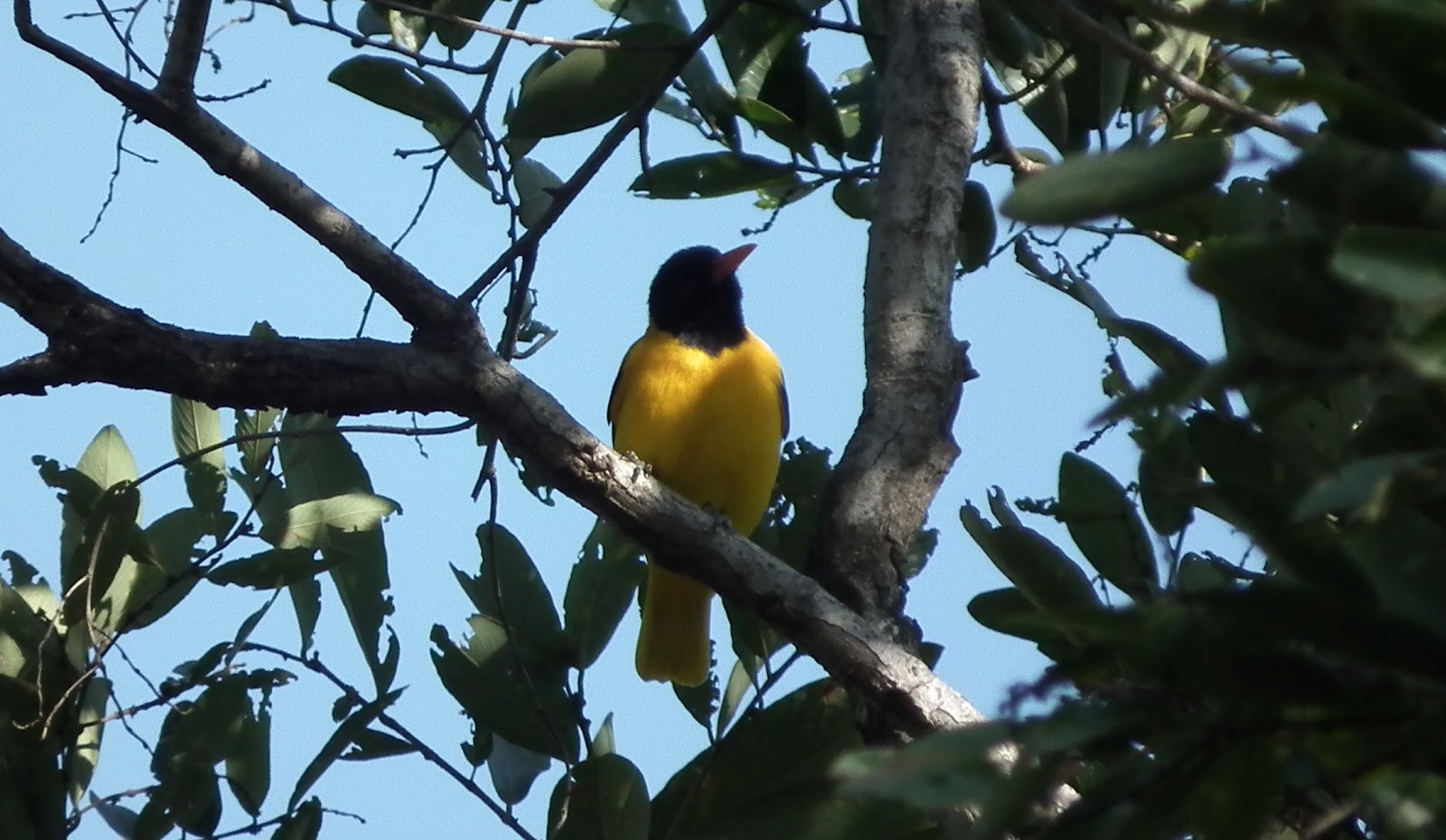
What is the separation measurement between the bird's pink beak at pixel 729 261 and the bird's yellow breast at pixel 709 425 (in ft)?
1.61

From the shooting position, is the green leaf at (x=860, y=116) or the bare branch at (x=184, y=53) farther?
the green leaf at (x=860, y=116)

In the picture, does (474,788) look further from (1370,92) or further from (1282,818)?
(1370,92)

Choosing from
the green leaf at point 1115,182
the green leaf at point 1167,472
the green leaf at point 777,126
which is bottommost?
the green leaf at point 1115,182

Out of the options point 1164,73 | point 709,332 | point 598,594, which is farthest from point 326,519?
point 709,332

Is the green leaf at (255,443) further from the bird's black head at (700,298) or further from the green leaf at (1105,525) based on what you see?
the bird's black head at (700,298)

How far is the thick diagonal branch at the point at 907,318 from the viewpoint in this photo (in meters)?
2.38

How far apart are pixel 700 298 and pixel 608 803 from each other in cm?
268

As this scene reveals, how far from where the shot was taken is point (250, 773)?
2779 mm

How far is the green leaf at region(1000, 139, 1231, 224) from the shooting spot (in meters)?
0.84

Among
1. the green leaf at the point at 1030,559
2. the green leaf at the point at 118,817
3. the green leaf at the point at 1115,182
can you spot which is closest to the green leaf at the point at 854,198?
the green leaf at the point at 1030,559

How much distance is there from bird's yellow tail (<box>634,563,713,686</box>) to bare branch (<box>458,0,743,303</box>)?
1705 millimetres

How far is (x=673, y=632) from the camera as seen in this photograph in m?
4.36

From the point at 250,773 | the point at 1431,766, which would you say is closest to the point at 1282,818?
the point at 1431,766

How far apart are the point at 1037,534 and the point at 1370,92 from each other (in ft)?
3.88
